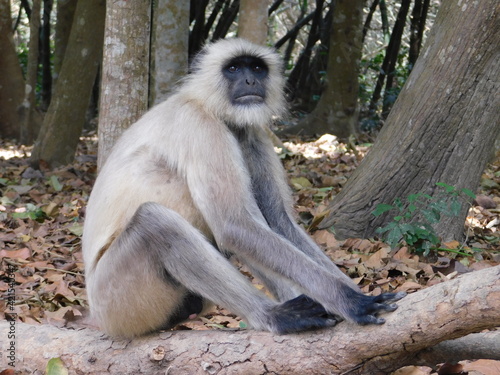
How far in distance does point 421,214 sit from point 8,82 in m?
8.57

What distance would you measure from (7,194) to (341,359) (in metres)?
5.32

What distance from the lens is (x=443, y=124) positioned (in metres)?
5.00

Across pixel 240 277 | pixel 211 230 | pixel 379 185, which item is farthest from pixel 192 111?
pixel 379 185

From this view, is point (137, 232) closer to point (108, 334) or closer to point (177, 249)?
point (177, 249)

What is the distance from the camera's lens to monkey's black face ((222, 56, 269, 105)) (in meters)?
3.81

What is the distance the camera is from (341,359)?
2.74 m

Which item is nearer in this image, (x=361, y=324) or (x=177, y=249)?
(x=361, y=324)

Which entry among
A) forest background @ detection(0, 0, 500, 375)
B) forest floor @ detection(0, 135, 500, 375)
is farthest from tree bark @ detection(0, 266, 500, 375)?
forest background @ detection(0, 0, 500, 375)

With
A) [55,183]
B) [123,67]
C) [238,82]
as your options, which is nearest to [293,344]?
[238,82]

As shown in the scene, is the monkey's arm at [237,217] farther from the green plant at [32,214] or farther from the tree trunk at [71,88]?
the tree trunk at [71,88]

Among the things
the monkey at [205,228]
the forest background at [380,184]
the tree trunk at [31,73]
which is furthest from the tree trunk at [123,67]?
the tree trunk at [31,73]

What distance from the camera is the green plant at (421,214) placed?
187 inches

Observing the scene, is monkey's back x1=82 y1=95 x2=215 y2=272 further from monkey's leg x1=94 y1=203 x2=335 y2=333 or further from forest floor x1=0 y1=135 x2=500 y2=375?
forest floor x1=0 y1=135 x2=500 y2=375

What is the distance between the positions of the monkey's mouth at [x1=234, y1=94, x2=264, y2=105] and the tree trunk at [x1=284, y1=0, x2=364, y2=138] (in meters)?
7.03
